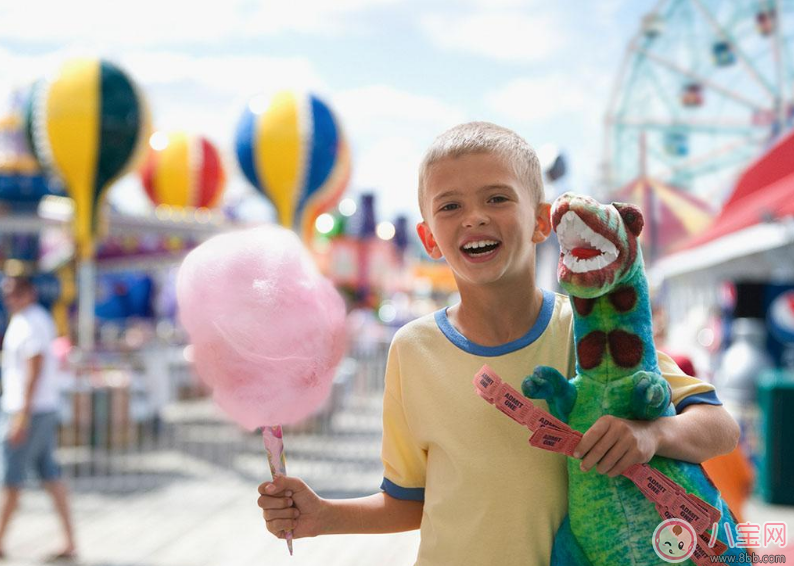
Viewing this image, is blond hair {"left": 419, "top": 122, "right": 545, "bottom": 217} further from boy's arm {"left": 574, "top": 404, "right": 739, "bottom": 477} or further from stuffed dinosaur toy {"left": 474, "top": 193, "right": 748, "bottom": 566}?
boy's arm {"left": 574, "top": 404, "right": 739, "bottom": 477}

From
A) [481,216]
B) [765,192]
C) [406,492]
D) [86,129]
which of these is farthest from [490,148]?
[86,129]

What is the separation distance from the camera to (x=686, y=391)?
1.10 meters

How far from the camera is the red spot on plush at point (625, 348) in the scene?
1.07 meters

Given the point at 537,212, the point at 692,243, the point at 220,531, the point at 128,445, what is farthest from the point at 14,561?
the point at 692,243

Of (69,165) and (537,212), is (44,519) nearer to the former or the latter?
(69,165)

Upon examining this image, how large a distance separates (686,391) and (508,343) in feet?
0.87

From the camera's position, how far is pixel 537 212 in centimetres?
124

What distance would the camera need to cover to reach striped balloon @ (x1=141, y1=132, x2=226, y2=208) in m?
12.4

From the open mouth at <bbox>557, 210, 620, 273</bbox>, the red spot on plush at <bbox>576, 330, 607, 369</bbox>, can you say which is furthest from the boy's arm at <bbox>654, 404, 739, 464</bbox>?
the open mouth at <bbox>557, 210, 620, 273</bbox>

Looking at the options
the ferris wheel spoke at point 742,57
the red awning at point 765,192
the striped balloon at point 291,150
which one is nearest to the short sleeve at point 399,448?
the red awning at point 765,192

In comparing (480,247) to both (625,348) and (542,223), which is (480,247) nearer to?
(542,223)

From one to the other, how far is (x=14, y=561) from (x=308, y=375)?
4114mm

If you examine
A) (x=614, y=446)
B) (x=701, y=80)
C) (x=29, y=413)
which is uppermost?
(x=701, y=80)

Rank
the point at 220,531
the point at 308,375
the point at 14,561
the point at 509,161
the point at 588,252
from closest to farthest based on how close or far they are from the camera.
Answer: the point at 588,252, the point at 509,161, the point at 308,375, the point at 14,561, the point at 220,531
